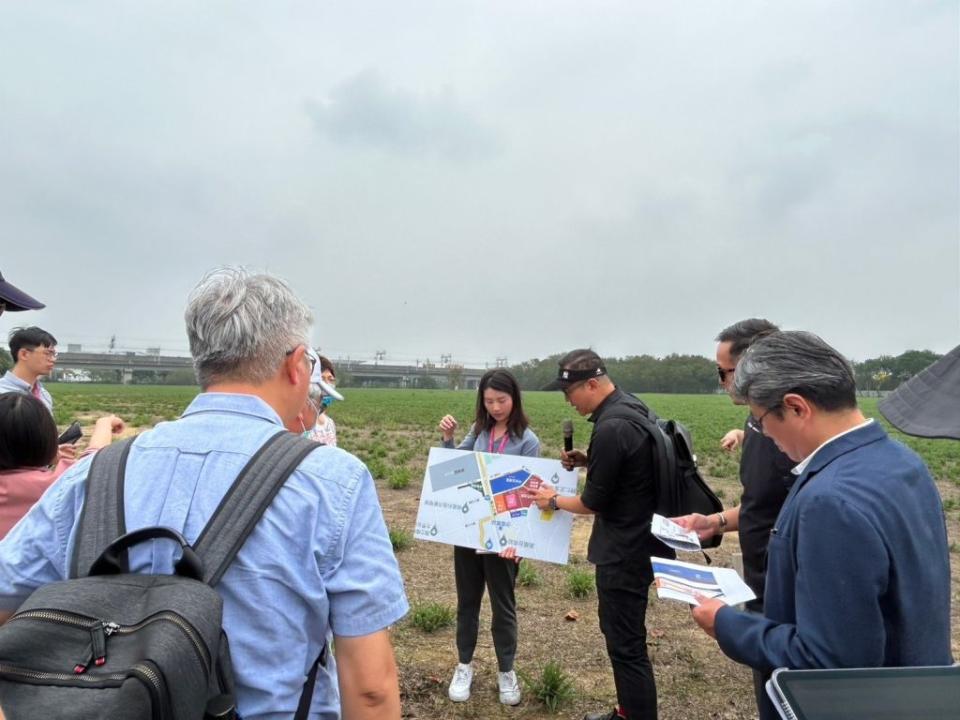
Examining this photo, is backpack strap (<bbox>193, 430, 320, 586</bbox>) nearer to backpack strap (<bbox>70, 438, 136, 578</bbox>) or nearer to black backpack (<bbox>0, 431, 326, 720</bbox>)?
black backpack (<bbox>0, 431, 326, 720</bbox>)

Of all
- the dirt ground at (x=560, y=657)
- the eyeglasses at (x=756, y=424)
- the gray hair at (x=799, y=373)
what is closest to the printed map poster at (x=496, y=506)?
the dirt ground at (x=560, y=657)

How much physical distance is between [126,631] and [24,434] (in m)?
1.93

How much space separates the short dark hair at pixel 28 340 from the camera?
4.83 metres

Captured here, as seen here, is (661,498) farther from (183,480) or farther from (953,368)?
(183,480)

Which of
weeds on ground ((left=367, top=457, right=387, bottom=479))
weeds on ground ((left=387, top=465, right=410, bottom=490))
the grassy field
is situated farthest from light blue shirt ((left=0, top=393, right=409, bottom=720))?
weeds on ground ((left=367, top=457, right=387, bottom=479))

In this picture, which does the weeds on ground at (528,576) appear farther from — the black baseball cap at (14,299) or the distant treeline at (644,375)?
the distant treeline at (644,375)

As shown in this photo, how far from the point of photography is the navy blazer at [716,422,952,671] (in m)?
1.60

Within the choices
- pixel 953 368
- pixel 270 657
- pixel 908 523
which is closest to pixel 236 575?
pixel 270 657

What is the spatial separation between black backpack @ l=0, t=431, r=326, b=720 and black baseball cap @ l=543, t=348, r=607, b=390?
2.49 m

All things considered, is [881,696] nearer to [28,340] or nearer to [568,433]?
[568,433]

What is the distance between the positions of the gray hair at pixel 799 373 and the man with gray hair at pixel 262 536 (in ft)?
4.23

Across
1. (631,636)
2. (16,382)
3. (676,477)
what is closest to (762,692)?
(631,636)

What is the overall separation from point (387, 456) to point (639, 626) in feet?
45.6

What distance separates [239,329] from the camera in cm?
147
